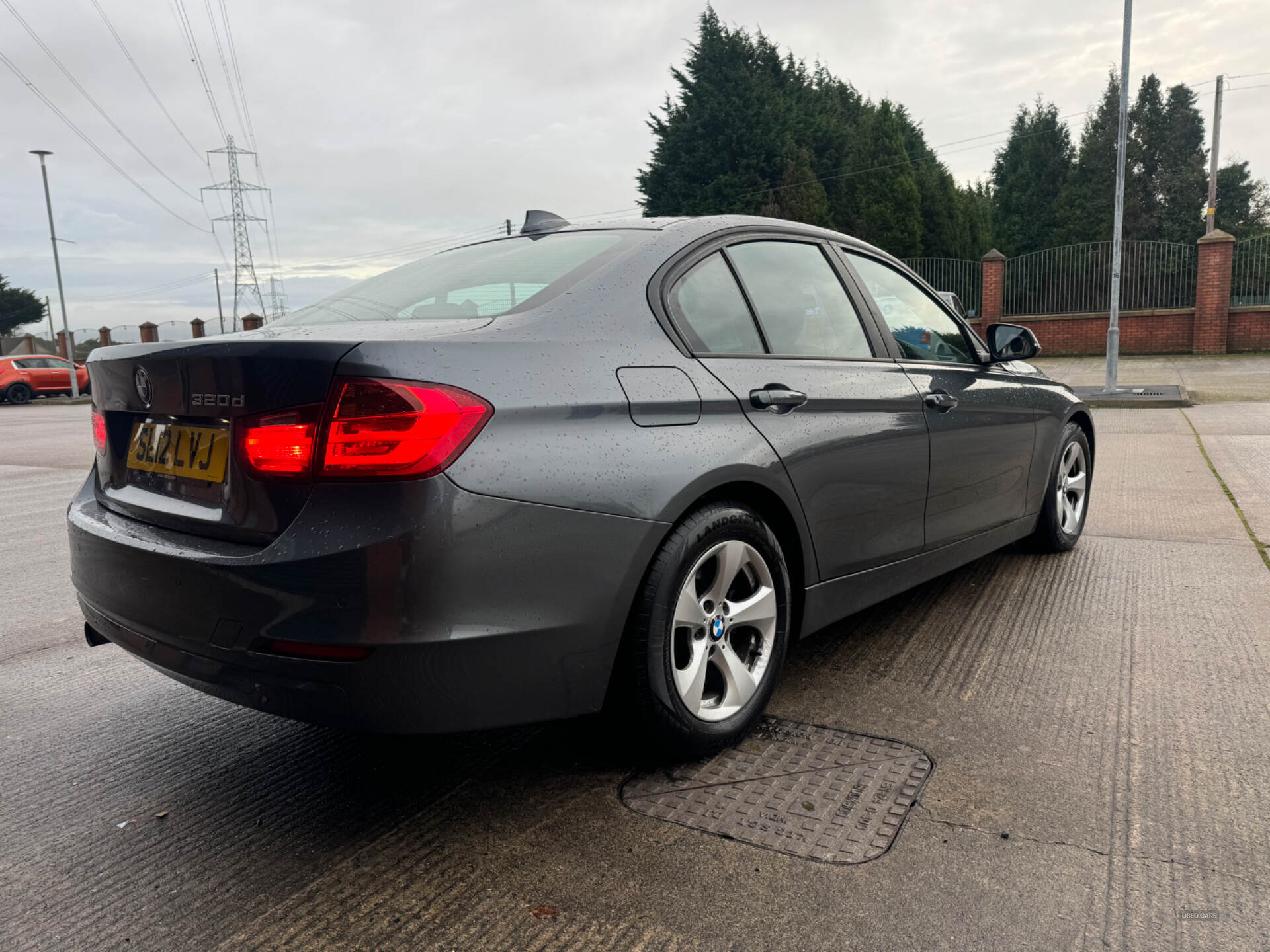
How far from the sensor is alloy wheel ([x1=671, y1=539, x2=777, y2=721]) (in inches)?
96.7

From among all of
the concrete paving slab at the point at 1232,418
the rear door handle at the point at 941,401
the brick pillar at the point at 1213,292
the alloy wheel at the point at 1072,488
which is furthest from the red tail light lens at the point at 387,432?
the brick pillar at the point at 1213,292

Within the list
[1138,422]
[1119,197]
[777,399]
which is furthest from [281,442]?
[1119,197]

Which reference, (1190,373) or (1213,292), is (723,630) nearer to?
(1190,373)

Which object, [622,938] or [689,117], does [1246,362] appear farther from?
[689,117]

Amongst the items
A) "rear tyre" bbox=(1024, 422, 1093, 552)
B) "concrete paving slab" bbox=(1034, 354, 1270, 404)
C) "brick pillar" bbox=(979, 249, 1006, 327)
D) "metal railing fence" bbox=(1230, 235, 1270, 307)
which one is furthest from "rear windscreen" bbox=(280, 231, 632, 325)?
"metal railing fence" bbox=(1230, 235, 1270, 307)

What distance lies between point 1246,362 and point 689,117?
25.2m

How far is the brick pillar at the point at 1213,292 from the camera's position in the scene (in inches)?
884

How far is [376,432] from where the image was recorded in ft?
6.35

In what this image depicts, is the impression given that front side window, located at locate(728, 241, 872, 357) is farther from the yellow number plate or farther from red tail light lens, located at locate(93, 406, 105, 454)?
red tail light lens, located at locate(93, 406, 105, 454)

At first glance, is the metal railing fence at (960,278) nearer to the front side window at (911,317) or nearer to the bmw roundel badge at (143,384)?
the front side window at (911,317)

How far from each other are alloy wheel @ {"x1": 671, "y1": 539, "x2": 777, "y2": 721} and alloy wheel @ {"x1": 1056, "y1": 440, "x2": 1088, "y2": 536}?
8.67 ft

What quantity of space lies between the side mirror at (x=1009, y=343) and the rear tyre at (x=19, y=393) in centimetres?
3338

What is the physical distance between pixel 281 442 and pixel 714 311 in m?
1.28

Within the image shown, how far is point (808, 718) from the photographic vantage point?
2.87m
